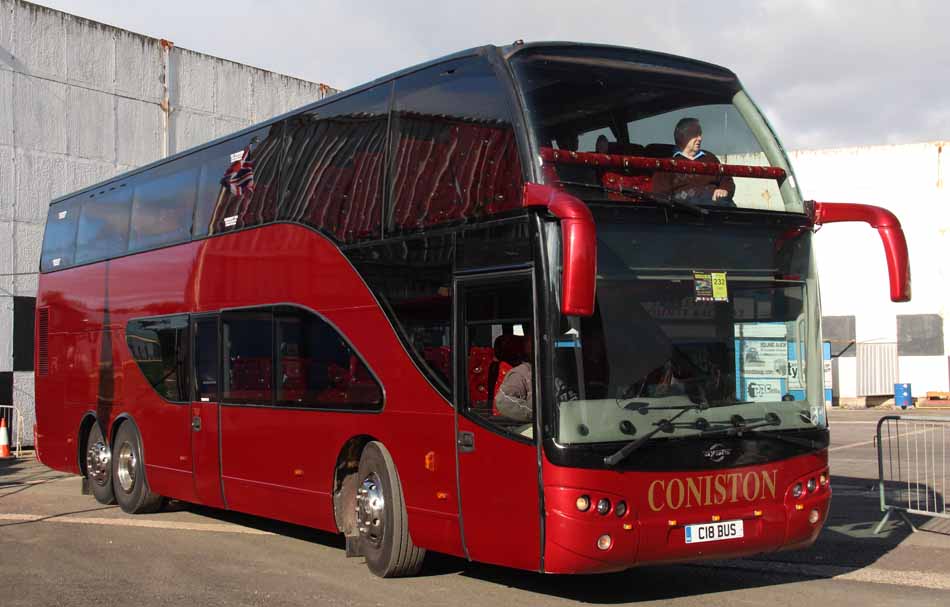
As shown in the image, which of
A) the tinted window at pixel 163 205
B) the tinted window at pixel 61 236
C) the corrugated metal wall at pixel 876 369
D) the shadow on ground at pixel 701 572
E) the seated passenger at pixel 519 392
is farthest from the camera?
the corrugated metal wall at pixel 876 369

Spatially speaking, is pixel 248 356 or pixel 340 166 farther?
pixel 248 356

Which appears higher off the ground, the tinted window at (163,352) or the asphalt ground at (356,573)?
the tinted window at (163,352)

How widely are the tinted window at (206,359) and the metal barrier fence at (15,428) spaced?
1303cm

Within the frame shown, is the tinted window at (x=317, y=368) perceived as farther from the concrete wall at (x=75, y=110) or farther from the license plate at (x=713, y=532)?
the concrete wall at (x=75, y=110)

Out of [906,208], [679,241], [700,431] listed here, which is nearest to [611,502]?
[700,431]

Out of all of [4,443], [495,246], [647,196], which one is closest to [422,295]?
[495,246]

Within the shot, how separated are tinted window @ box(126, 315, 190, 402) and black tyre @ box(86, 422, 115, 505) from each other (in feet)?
5.63

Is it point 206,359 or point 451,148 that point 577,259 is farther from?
point 206,359

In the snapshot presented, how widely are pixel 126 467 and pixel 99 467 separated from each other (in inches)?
→ 37.6

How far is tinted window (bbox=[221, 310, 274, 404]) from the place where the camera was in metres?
12.0

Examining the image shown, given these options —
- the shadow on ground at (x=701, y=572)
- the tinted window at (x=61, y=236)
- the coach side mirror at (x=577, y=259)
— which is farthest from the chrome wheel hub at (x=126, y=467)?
the coach side mirror at (x=577, y=259)

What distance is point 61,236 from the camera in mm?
17547

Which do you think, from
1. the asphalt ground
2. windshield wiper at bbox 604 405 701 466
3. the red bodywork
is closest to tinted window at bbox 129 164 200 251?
the red bodywork

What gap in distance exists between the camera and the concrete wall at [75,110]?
83.4 ft
